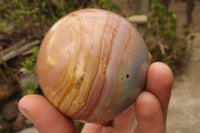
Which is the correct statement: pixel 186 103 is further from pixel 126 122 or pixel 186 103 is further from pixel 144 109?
pixel 144 109

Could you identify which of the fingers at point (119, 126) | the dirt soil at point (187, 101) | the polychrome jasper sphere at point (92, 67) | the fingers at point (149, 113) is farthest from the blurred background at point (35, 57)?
the fingers at point (149, 113)

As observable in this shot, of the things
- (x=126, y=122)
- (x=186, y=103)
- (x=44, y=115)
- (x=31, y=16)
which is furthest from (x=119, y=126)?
(x=31, y=16)

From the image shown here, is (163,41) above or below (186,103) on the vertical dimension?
above

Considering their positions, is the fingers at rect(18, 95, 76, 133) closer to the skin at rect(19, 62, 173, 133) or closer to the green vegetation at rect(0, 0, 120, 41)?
the skin at rect(19, 62, 173, 133)

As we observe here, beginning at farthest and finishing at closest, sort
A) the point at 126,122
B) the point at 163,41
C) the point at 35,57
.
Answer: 1. the point at 163,41
2. the point at 35,57
3. the point at 126,122

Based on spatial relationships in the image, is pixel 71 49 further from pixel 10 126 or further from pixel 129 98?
pixel 10 126

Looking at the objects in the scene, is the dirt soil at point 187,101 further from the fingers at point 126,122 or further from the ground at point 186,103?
the fingers at point 126,122

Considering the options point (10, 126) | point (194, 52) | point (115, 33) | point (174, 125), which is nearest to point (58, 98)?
point (115, 33)
